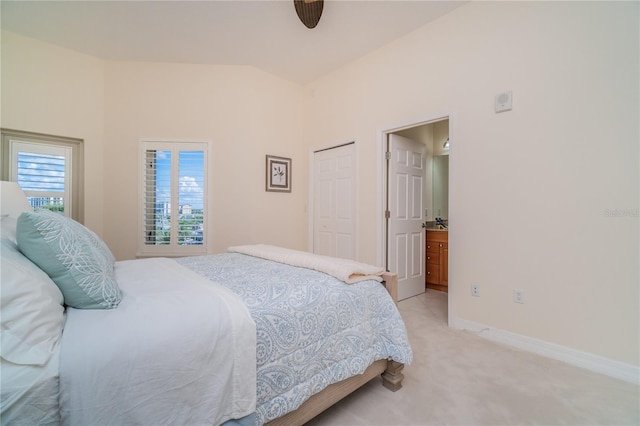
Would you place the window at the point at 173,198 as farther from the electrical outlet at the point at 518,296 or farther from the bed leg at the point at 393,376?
the electrical outlet at the point at 518,296

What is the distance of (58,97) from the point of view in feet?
10.4

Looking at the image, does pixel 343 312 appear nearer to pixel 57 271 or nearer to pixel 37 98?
pixel 57 271

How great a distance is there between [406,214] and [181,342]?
297 cm

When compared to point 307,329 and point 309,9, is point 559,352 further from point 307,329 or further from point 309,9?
point 309,9

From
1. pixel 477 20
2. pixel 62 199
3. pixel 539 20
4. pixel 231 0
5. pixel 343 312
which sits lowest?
pixel 343 312

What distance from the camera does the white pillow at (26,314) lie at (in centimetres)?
73

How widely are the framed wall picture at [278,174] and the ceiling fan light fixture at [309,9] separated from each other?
75.5 inches

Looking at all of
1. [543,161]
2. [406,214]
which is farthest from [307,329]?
[406,214]

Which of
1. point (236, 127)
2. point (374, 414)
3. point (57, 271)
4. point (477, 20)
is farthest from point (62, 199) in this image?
point (477, 20)

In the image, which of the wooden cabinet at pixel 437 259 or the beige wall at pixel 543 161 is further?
the wooden cabinet at pixel 437 259

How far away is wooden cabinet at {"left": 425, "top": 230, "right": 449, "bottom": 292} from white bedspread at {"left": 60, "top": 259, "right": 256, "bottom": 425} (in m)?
3.20

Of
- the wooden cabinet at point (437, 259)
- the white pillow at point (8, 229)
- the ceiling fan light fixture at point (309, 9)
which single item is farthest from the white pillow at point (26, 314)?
the wooden cabinet at point (437, 259)

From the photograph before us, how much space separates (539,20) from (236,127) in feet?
10.5

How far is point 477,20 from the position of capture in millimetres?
2455
